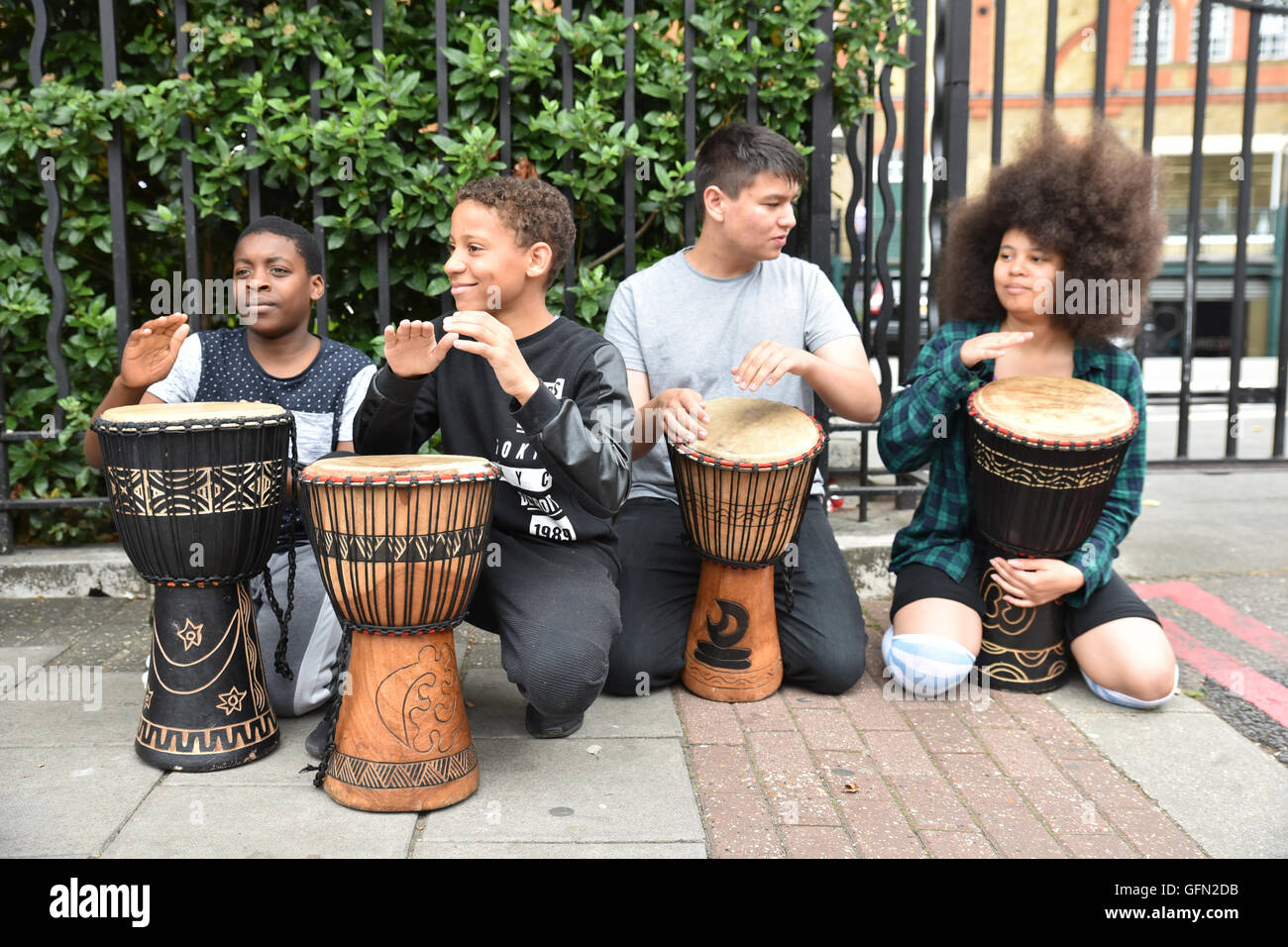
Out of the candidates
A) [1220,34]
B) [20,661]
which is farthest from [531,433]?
[1220,34]

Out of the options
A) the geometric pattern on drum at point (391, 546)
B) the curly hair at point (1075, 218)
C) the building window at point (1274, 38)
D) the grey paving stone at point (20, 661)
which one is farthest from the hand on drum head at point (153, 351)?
the building window at point (1274, 38)

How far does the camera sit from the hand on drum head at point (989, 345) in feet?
10.4

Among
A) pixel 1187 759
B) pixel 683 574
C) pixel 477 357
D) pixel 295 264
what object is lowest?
pixel 1187 759

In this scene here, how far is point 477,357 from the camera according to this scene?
3094 mm

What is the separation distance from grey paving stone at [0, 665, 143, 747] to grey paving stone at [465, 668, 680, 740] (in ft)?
3.08

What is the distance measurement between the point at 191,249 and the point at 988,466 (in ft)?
9.26

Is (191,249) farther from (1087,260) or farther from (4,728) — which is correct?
(1087,260)

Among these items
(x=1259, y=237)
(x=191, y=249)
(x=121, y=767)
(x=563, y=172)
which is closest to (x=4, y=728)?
(x=121, y=767)

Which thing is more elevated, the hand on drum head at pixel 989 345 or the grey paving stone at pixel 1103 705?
the hand on drum head at pixel 989 345

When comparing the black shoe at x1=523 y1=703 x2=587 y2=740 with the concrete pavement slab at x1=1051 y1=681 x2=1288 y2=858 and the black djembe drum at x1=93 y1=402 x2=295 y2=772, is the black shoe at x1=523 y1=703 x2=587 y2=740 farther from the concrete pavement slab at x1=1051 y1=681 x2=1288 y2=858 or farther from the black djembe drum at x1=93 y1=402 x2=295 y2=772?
the concrete pavement slab at x1=1051 y1=681 x2=1288 y2=858

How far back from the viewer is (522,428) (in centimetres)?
279

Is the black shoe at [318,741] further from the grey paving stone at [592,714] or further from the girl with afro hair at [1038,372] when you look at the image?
the girl with afro hair at [1038,372]

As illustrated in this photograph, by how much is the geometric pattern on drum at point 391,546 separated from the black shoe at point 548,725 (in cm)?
62

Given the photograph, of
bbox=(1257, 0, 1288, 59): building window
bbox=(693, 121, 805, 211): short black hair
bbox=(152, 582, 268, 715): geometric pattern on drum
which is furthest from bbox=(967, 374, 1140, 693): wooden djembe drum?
bbox=(1257, 0, 1288, 59): building window
